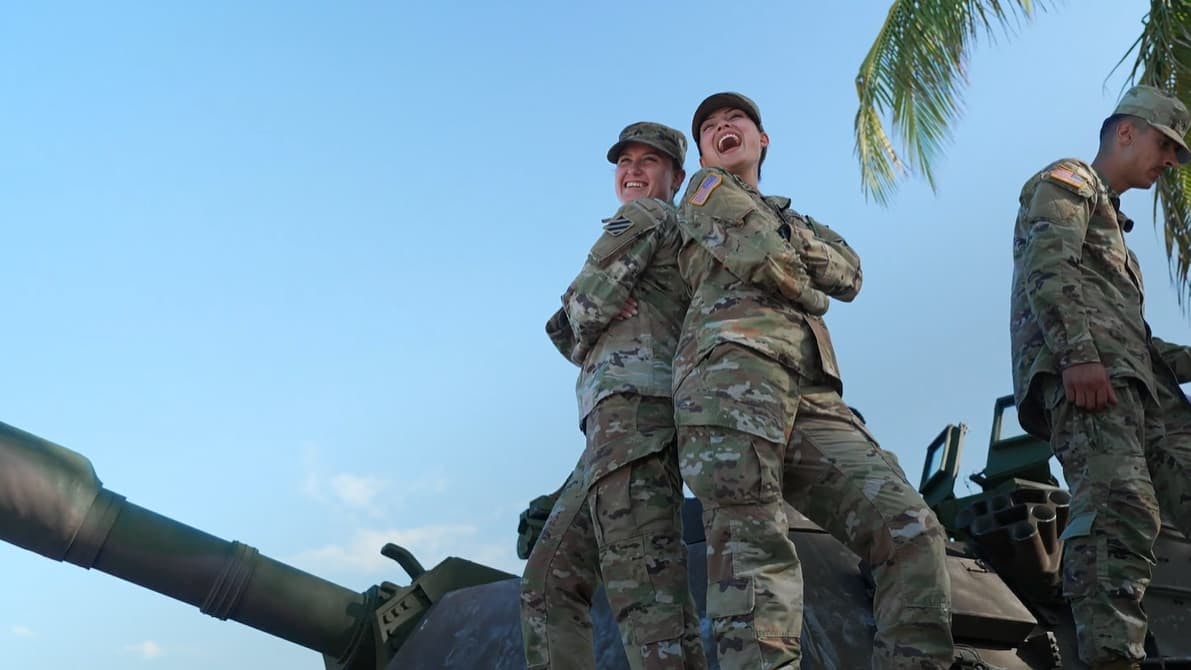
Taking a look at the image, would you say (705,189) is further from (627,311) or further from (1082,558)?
(1082,558)

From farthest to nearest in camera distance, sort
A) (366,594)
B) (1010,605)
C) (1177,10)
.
Answer: (1177,10), (366,594), (1010,605)

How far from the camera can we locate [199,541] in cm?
557

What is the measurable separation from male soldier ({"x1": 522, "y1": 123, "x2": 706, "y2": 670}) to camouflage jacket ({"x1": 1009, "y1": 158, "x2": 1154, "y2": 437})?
1.19 m

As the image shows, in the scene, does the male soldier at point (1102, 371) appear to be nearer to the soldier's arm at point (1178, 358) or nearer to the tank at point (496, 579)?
the soldier's arm at point (1178, 358)

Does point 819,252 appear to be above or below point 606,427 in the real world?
above

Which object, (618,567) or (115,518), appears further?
(115,518)

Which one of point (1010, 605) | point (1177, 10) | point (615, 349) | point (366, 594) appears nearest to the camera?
point (615, 349)

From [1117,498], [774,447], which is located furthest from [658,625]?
[1117,498]

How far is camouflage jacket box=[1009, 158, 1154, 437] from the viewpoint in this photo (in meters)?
4.04

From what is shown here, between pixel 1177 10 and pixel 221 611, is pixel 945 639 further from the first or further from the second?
pixel 1177 10

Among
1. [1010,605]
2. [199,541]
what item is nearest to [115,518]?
[199,541]

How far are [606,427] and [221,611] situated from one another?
2784mm

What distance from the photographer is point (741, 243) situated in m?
3.42

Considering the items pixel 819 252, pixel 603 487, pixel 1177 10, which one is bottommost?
pixel 603 487
